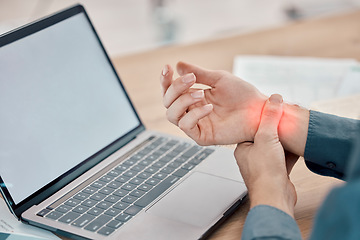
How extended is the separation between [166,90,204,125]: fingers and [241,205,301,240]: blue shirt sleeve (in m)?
0.23

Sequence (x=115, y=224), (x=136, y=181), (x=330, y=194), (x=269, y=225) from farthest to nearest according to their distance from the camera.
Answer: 1. (x=136, y=181)
2. (x=115, y=224)
3. (x=269, y=225)
4. (x=330, y=194)

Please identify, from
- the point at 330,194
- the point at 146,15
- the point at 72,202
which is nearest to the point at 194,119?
the point at 72,202

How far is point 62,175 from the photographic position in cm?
91

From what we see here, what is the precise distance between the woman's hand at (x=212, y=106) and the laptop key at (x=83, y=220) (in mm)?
217

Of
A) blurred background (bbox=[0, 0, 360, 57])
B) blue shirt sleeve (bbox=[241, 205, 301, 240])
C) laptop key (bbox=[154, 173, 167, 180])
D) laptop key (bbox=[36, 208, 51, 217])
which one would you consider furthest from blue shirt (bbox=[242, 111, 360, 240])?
blurred background (bbox=[0, 0, 360, 57])

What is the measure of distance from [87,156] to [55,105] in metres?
0.11

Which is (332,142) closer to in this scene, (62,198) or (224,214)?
(224,214)

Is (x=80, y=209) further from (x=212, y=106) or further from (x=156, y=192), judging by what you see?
(x=212, y=106)

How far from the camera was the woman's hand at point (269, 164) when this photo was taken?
765 mm

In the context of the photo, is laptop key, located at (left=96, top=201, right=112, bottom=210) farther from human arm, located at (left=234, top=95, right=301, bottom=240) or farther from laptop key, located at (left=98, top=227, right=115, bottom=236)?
human arm, located at (left=234, top=95, right=301, bottom=240)

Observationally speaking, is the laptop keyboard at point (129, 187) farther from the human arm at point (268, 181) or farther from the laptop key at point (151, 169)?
the human arm at point (268, 181)

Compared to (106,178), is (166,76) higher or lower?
higher

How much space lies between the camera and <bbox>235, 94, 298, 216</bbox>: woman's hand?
765 millimetres

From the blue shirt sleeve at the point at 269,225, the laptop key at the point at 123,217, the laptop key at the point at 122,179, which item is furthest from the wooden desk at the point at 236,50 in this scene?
the blue shirt sleeve at the point at 269,225
